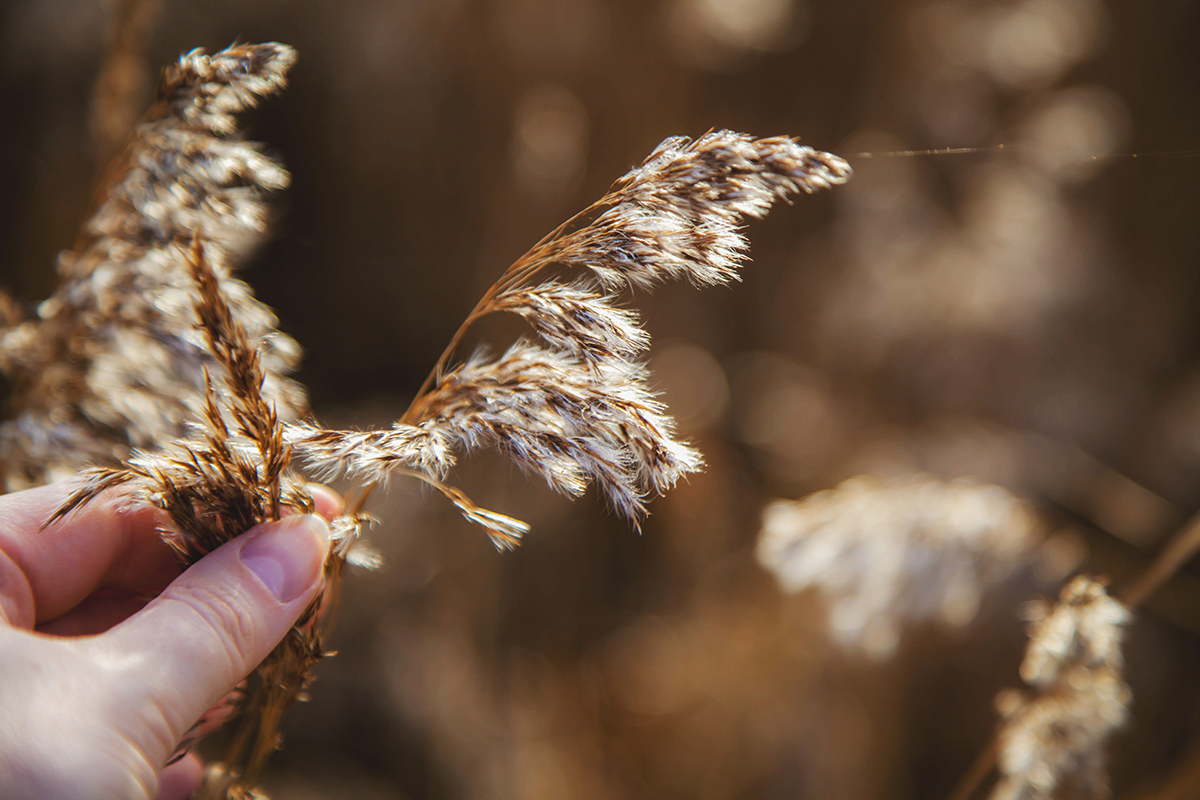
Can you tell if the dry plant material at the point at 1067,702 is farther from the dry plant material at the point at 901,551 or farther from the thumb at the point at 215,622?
the thumb at the point at 215,622

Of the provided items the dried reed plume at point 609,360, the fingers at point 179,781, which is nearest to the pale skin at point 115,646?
the dried reed plume at point 609,360

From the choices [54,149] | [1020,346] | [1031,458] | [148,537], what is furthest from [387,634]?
[1020,346]

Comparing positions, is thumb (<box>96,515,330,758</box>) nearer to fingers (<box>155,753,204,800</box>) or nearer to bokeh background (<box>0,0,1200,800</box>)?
fingers (<box>155,753,204,800</box>)

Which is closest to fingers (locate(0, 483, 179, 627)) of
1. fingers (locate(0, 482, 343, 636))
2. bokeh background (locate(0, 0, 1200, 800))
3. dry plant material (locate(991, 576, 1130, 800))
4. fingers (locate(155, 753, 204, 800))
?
fingers (locate(0, 482, 343, 636))

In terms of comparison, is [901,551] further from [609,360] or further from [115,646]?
[115,646]

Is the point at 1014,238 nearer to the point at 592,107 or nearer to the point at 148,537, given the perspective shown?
the point at 592,107
